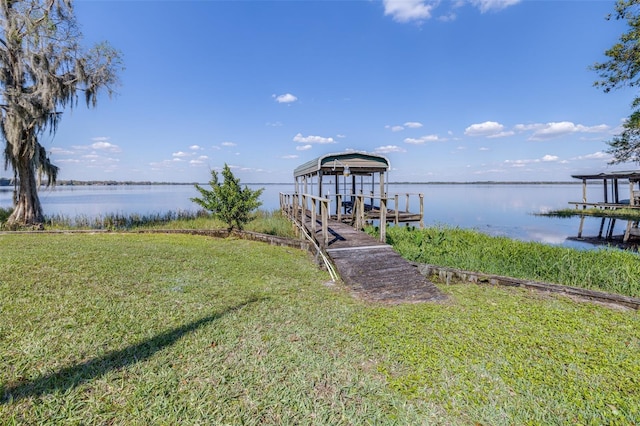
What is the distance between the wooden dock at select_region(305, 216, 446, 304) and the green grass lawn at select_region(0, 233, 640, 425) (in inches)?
13.3

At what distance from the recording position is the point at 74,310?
3.80m

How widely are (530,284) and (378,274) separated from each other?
2.65 meters

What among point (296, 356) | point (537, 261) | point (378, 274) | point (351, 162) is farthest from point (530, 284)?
point (351, 162)

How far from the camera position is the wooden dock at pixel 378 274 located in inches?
190

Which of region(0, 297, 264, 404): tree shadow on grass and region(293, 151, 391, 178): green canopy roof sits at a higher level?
region(293, 151, 391, 178): green canopy roof

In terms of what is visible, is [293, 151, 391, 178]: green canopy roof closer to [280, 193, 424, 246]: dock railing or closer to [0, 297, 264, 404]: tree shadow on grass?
[280, 193, 424, 246]: dock railing

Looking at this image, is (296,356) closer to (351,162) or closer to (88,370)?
(88,370)

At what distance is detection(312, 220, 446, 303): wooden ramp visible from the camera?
4.82 metres

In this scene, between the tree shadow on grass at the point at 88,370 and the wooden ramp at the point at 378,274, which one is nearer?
the tree shadow on grass at the point at 88,370

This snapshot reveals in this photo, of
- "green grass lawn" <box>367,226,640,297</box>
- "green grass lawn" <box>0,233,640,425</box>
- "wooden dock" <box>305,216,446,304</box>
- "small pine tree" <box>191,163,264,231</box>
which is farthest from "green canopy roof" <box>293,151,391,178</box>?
"green grass lawn" <box>0,233,640,425</box>

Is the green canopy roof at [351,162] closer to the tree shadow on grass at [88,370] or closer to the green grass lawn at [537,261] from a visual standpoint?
the green grass lawn at [537,261]

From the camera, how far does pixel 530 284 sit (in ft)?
16.7

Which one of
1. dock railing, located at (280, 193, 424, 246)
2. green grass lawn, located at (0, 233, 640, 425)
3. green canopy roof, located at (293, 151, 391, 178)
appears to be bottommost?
green grass lawn, located at (0, 233, 640, 425)

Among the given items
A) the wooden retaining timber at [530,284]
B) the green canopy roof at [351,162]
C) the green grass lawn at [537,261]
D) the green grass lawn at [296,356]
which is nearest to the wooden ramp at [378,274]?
the green grass lawn at [296,356]
